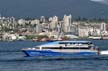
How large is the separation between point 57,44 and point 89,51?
4.46 meters

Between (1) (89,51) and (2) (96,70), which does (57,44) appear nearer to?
(1) (89,51)

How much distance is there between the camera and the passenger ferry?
83875mm

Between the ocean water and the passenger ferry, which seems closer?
the ocean water

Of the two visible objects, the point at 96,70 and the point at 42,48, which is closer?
the point at 96,70

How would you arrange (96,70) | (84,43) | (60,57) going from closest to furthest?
(96,70)
(60,57)
(84,43)

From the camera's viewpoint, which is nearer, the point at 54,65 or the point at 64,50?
the point at 54,65

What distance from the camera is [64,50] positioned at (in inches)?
3324

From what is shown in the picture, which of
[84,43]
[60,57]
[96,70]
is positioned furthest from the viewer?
[84,43]

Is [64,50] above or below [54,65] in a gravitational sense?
above

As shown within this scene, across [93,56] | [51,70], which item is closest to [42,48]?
[93,56]

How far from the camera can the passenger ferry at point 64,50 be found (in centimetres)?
8388

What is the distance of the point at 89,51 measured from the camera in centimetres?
8475

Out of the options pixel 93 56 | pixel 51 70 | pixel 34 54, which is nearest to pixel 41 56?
pixel 34 54

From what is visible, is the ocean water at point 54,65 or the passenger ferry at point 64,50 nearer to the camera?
the ocean water at point 54,65
